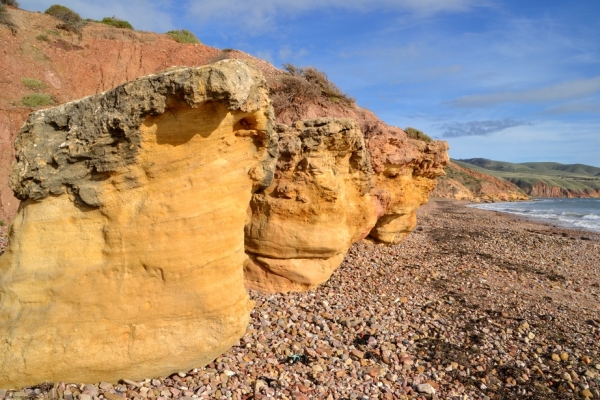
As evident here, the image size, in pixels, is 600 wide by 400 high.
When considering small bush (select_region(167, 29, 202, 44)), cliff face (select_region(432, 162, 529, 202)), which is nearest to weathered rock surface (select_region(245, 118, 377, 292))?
small bush (select_region(167, 29, 202, 44))

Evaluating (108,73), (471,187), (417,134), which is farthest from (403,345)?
(471,187)

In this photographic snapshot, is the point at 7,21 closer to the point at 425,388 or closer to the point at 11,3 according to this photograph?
the point at 11,3

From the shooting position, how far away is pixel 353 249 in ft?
38.5

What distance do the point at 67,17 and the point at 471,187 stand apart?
67.4 m

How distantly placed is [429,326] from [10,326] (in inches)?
250

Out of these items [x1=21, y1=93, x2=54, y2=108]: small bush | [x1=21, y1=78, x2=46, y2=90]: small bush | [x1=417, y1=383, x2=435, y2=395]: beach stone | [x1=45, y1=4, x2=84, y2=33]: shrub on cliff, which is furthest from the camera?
[x1=45, y1=4, x2=84, y2=33]: shrub on cliff

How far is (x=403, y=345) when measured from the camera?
6328 mm

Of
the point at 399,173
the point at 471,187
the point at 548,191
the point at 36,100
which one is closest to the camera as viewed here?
the point at 399,173

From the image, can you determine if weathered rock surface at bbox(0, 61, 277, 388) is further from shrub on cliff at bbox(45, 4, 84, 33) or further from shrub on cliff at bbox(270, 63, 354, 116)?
shrub on cliff at bbox(45, 4, 84, 33)

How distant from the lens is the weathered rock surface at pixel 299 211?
24.6ft

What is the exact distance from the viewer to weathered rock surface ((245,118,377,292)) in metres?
7.49

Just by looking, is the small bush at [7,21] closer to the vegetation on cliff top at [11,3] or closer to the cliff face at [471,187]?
the vegetation on cliff top at [11,3]

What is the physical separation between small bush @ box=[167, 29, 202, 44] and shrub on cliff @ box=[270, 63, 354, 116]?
11.2 m

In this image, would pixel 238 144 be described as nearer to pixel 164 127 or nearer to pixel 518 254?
pixel 164 127
